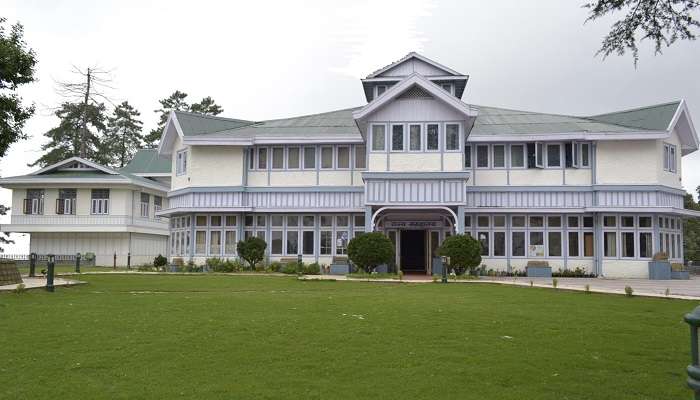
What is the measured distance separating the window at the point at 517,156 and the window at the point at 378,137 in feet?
22.8

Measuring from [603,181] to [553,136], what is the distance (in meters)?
3.27

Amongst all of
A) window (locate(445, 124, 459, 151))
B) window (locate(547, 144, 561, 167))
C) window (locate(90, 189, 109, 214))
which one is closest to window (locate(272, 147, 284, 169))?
window (locate(445, 124, 459, 151))

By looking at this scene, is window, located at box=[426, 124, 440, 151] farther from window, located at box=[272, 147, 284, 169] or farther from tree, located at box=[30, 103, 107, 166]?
tree, located at box=[30, 103, 107, 166]

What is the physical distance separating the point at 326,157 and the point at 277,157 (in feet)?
8.61

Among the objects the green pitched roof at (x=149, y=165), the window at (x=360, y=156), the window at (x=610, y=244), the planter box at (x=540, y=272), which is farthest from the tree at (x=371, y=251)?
the green pitched roof at (x=149, y=165)

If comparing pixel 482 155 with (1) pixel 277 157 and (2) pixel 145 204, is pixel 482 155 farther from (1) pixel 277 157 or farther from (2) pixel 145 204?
(2) pixel 145 204

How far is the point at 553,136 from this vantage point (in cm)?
3083

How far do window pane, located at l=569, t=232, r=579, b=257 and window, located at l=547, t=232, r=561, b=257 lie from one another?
1.73 feet

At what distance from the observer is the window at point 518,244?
104ft

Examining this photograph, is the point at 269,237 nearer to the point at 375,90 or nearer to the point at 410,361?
the point at 375,90

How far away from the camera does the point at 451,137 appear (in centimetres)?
2916

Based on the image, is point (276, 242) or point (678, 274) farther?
point (276, 242)

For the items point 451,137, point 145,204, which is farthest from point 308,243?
point 145,204

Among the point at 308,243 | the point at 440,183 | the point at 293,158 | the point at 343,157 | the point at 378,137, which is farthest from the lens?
the point at 293,158
